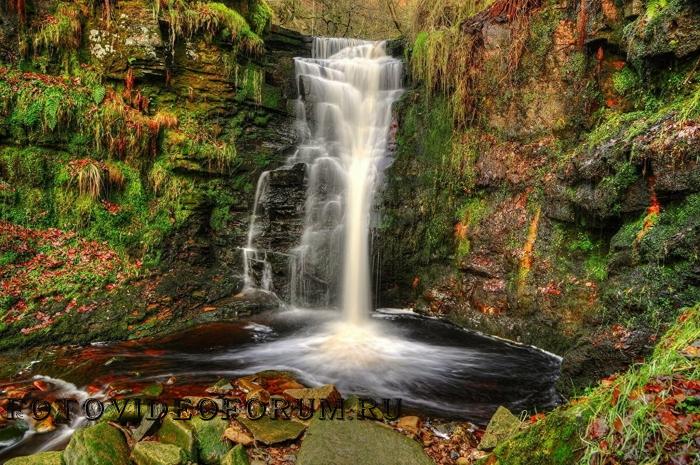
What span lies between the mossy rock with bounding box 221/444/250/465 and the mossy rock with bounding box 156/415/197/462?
261 millimetres

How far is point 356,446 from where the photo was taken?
10.2 ft

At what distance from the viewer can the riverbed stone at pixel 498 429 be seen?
3.39 m

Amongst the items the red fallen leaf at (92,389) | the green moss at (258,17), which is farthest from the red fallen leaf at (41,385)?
the green moss at (258,17)

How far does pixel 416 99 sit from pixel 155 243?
20.2 ft

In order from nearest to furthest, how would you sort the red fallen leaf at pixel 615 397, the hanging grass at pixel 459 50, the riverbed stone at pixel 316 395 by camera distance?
1. the red fallen leaf at pixel 615 397
2. the riverbed stone at pixel 316 395
3. the hanging grass at pixel 459 50

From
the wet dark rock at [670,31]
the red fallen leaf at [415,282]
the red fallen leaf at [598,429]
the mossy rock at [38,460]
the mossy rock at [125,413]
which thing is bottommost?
the mossy rock at [38,460]

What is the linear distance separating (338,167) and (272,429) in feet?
21.6

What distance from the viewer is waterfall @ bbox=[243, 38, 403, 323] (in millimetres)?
8188

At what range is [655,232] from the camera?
14.3 feet

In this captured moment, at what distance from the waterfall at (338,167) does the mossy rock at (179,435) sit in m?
4.51

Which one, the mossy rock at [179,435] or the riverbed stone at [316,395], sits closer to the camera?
the mossy rock at [179,435]

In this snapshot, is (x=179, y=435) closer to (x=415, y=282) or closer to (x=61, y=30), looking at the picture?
(x=415, y=282)

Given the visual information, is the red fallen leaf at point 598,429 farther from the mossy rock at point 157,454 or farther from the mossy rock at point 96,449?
the mossy rock at point 96,449

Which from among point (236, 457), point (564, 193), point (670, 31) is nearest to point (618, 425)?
point (236, 457)
